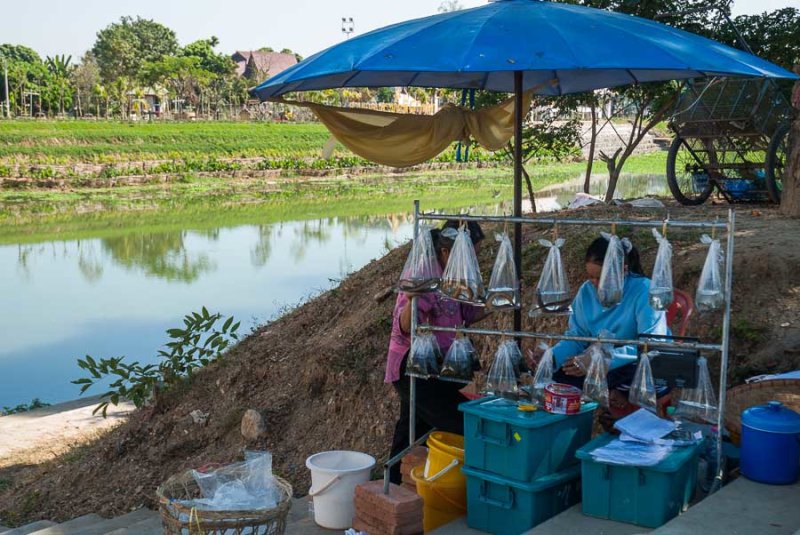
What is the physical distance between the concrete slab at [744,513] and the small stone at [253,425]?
10.3 feet

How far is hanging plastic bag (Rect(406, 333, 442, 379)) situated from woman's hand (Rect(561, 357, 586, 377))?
1.77 ft

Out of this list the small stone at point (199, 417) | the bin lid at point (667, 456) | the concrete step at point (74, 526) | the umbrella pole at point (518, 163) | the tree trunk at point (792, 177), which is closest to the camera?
the bin lid at point (667, 456)

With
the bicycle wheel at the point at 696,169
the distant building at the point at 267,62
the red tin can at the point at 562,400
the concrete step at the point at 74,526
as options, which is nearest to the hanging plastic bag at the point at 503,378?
the red tin can at the point at 562,400

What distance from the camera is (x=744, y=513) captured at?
9.84ft

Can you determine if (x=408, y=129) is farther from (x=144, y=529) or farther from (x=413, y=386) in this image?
(x=144, y=529)

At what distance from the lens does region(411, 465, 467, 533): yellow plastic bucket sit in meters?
3.62

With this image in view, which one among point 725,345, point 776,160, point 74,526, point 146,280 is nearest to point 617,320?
point 725,345

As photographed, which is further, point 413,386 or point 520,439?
point 413,386

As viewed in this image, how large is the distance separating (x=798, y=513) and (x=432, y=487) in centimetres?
138

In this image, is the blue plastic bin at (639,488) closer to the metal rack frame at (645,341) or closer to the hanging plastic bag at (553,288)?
the metal rack frame at (645,341)

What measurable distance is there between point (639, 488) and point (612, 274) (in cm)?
81

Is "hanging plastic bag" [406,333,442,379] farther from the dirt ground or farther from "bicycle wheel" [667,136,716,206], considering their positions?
"bicycle wheel" [667,136,716,206]

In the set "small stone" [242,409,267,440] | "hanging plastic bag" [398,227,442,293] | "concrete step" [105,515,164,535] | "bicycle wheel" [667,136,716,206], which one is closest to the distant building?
"bicycle wheel" [667,136,716,206]

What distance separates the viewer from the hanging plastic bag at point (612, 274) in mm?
3371
